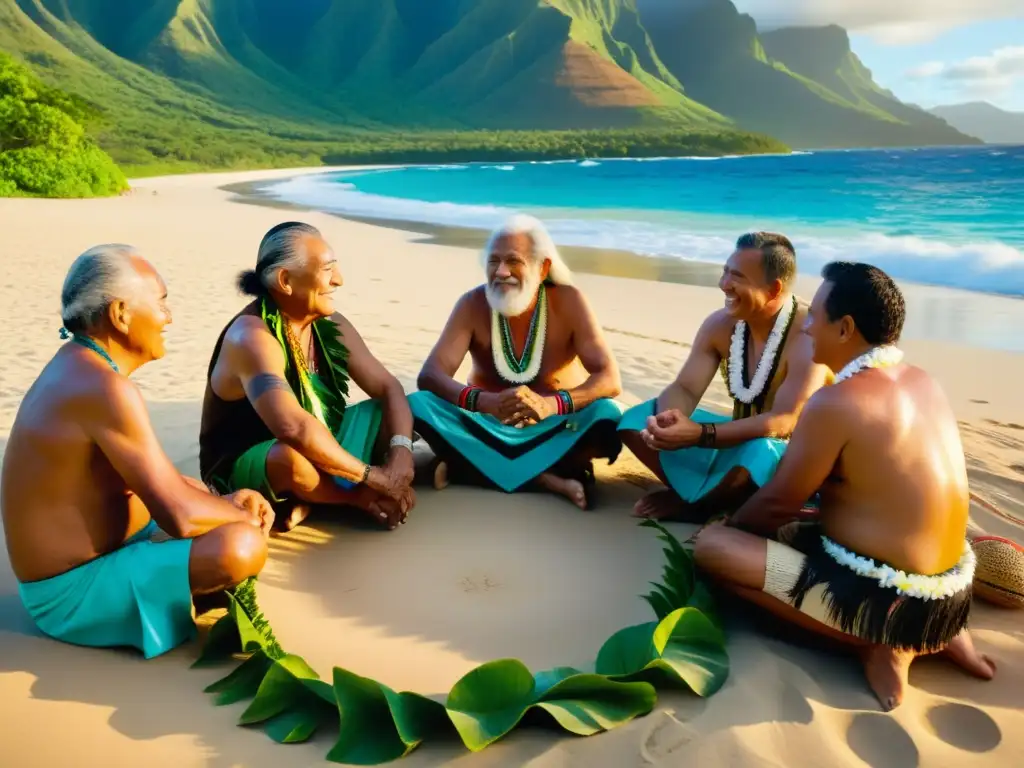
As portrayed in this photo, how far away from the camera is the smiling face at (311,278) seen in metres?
3.63

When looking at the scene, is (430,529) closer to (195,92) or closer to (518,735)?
(518,735)

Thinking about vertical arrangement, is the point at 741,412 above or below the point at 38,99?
below

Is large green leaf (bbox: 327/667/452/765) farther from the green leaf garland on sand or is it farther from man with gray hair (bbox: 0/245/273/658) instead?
man with gray hair (bbox: 0/245/273/658)

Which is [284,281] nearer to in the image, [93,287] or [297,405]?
[297,405]

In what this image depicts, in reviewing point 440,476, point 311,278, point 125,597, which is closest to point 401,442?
point 440,476

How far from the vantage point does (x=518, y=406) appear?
4121 mm

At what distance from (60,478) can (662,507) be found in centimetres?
247

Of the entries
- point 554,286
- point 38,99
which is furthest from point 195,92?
point 554,286

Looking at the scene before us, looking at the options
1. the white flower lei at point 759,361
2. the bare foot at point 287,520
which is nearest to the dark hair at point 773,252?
the white flower lei at point 759,361

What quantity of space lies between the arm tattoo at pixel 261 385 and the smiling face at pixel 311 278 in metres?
0.35

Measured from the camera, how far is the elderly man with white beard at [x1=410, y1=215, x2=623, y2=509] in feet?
13.8

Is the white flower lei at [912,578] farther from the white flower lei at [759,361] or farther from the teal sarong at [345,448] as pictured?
the teal sarong at [345,448]

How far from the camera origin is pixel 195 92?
90.7 meters

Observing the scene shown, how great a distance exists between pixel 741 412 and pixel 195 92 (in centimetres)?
9768
